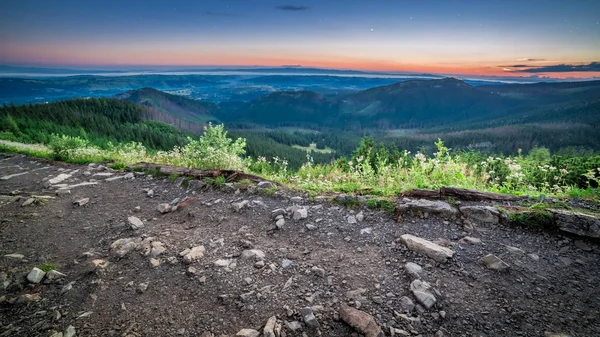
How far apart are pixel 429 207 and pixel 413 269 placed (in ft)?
5.96

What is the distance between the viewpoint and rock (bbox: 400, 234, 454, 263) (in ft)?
13.8

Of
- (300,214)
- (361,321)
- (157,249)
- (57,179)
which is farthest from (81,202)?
(361,321)

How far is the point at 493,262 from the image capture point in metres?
4.03

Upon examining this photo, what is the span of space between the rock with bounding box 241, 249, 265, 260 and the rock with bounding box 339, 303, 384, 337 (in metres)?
1.74

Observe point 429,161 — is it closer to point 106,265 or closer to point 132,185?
point 106,265

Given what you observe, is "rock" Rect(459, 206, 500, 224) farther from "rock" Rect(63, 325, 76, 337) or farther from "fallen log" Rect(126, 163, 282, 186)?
"rock" Rect(63, 325, 76, 337)

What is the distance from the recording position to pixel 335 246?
4.84 meters

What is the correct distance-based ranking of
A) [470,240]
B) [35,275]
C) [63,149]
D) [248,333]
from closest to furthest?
[248,333], [35,275], [470,240], [63,149]

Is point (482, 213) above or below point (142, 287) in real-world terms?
above

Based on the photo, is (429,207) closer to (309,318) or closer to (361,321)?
(361,321)

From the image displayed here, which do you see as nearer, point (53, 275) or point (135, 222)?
point (53, 275)

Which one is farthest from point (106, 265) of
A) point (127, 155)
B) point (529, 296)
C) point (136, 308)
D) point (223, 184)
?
point (127, 155)

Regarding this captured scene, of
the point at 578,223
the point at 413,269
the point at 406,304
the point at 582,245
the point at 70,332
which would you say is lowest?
the point at 70,332

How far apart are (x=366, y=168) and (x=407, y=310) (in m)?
5.27
